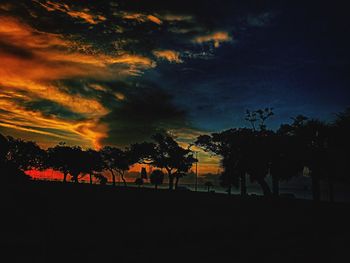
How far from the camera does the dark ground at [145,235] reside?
12836mm

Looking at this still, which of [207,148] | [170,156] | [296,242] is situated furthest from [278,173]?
[296,242]

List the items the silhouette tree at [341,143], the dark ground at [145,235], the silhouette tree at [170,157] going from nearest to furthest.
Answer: the dark ground at [145,235] → the silhouette tree at [341,143] → the silhouette tree at [170,157]

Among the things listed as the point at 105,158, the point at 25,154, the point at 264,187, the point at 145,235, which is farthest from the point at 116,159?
the point at 145,235

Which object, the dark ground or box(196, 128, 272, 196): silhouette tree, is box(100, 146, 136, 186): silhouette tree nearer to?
box(196, 128, 272, 196): silhouette tree

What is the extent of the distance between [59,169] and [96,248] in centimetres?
9014

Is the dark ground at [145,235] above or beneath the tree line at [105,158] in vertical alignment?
beneath

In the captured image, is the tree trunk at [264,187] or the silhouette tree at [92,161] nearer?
the tree trunk at [264,187]

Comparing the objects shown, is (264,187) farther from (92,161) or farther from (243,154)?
(92,161)

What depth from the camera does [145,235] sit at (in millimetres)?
17234

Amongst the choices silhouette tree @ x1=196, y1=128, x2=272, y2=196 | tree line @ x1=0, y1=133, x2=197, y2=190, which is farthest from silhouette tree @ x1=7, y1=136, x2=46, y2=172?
silhouette tree @ x1=196, y1=128, x2=272, y2=196

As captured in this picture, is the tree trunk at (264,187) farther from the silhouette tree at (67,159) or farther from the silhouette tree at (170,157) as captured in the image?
Answer: the silhouette tree at (67,159)

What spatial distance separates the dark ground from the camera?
42.1 feet

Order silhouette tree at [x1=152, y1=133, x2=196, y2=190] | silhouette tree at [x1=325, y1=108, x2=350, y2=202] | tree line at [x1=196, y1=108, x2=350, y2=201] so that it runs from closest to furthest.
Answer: silhouette tree at [x1=325, y1=108, x2=350, y2=202] < tree line at [x1=196, y1=108, x2=350, y2=201] < silhouette tree at [x1=152, y1=133, x2=196, y2=190]

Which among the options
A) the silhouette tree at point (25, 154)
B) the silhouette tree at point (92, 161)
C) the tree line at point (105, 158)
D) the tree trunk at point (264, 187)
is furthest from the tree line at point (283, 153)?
the silhouette tree at point (25, 154)
